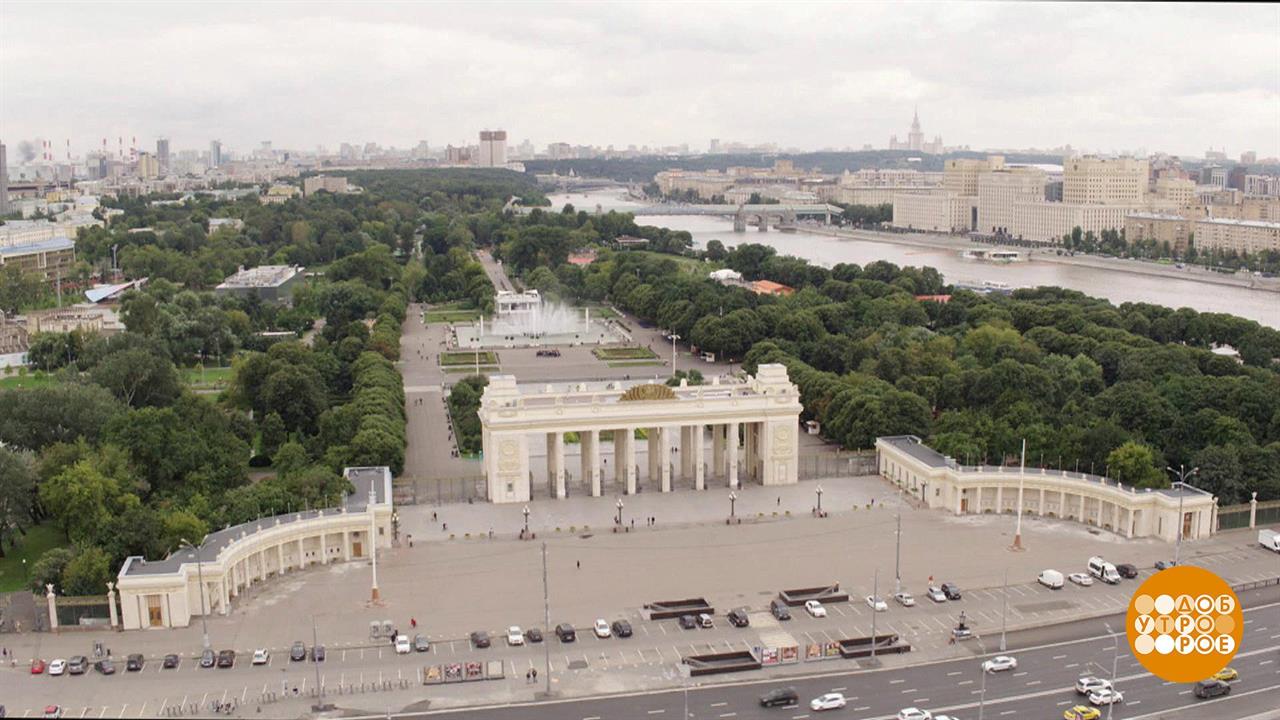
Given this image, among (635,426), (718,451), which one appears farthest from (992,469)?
(635,426)

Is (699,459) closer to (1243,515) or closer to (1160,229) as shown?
(1243,515)

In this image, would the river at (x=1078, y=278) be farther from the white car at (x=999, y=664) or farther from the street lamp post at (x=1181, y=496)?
the white car at (x=999, y=664)

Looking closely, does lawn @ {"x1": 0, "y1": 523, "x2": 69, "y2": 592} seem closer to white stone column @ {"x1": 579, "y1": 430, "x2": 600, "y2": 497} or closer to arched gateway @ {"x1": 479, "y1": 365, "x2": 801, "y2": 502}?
arched gateway @ {"x1": 479, "y1": 365, "x2": 801, "y2": 502}

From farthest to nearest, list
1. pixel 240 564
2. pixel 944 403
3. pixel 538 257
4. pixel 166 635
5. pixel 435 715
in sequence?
pixel 538 257
pixel 944 403
pixel 240 564
pixel 166 635
pixel 435 715

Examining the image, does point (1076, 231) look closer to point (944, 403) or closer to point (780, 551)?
point (944, 403)

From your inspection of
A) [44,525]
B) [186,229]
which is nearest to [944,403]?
[44,525]

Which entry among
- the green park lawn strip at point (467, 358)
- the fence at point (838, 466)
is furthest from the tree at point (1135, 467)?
the green park lawn strip at point (467, 358)

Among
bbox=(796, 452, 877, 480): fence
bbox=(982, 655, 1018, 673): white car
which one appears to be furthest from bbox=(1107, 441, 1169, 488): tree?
bbox=(982, 655, 1018, 673): white car

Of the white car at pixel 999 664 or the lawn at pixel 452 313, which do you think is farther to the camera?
the lawn at pixel 452 313
